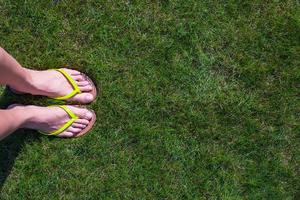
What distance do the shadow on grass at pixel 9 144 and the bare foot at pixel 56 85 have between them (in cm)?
24

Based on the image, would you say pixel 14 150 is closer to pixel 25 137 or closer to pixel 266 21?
pixel 25 137

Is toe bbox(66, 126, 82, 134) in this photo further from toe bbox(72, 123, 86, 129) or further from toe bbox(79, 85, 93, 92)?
toe bbox(79, 85, 93, 92)

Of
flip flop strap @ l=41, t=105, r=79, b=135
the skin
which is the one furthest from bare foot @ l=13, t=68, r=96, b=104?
flip flop strap @ l=41, t=105, r=79, b=135

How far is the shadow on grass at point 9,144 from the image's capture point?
3.33 m

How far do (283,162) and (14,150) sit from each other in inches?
77.6

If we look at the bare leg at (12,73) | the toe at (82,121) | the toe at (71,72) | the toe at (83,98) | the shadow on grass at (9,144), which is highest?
the bare leg at (12,73)

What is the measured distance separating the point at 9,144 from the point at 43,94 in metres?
0.46

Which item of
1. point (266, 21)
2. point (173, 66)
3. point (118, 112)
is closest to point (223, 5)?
point (266, 21)

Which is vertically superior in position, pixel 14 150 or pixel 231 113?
pixel 231 113

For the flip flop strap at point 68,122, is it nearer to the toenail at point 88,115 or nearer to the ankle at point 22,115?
the toenail at point 88,115

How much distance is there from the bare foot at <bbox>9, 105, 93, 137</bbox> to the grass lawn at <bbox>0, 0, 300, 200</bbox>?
89 mm

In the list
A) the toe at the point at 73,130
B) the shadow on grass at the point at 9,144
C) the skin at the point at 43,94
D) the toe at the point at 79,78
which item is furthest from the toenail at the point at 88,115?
the shadow on grass at the point at 9,144

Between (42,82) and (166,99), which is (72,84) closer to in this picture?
(42,82)

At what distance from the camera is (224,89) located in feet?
10.9
